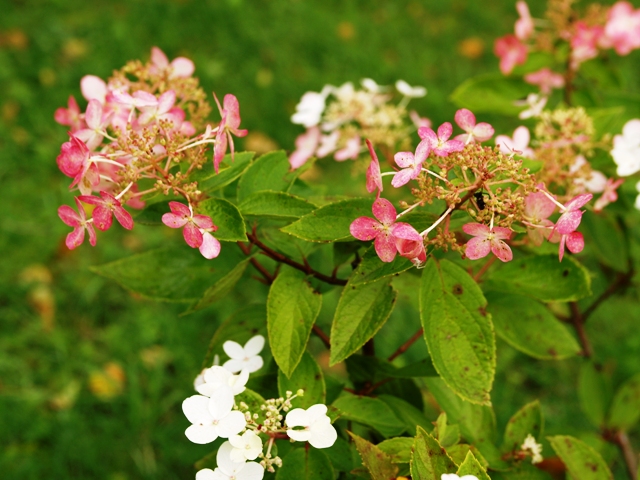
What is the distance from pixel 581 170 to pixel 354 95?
1.78 feet

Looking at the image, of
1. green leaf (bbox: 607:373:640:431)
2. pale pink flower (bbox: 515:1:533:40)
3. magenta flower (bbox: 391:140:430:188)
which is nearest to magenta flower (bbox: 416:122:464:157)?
magenta flower (bbox: 391:140:430:188)

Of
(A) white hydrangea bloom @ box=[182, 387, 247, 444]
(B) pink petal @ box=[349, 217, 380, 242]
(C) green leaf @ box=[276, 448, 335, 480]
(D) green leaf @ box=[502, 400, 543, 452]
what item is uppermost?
(B) pink petal @ box=[349, 217, 380, 242]

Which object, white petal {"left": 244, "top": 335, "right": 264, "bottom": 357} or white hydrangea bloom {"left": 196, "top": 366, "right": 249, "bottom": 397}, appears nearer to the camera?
white hydrangea bloom {"left": 196, "top": 366, "right": 249, "bottom": 397}

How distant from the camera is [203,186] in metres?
0.99

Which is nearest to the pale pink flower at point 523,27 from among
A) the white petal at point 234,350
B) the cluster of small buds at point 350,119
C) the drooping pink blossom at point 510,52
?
the drooping pink blossom at point 510,52

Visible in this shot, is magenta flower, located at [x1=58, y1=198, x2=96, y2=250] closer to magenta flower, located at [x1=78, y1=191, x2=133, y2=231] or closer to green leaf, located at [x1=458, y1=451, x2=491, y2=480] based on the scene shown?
magenta flower, located at [x1=78, y1=191, x2=133, y2=231]

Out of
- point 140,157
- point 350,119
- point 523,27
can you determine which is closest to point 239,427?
point 140,157

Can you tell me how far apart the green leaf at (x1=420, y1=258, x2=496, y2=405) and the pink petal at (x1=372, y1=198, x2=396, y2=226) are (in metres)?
0.18

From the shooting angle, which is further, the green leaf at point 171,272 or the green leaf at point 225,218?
the green leaf at point 171,272

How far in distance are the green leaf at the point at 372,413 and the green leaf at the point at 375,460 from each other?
15 centimetres

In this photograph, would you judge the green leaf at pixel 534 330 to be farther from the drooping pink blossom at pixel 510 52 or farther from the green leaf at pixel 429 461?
the drooping pink blossom at pixel 510 52

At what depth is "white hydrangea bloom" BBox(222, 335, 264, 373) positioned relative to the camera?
1045 mm

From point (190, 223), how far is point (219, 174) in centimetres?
14

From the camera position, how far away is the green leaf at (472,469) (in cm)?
77
